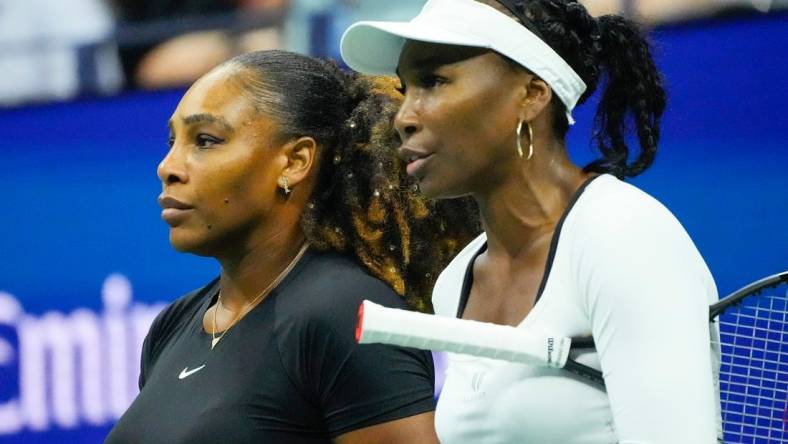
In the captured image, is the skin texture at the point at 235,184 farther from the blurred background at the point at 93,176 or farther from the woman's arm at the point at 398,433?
the blurred background at the point at 93,176

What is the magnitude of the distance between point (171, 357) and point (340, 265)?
0.29 m

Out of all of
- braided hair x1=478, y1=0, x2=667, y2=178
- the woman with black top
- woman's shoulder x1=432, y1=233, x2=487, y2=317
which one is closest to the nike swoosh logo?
the woman with black top

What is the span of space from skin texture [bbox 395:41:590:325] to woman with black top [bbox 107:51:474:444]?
1.10 ft

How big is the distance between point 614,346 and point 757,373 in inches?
26.8

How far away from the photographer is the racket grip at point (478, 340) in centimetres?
124

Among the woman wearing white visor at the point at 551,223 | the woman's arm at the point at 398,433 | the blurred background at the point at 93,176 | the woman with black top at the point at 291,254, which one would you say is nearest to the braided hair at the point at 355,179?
the woman with black top at the point at 291,254

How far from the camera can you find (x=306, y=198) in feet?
6.13

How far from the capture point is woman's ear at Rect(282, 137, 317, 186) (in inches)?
72.5

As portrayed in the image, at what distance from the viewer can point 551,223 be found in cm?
137

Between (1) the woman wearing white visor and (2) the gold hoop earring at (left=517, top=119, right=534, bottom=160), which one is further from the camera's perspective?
(2) the gold hoop earring at (left=517, top=119, right=534, bottom=160)

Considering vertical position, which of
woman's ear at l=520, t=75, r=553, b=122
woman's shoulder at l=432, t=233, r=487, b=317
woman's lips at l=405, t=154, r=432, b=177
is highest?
woman's ear at l=520, t=75, r=553, b=122

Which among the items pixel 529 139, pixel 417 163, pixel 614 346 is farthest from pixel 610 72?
pixel 614 346

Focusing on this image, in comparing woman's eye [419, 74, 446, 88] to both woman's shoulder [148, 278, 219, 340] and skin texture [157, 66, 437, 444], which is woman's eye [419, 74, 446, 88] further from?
woman's shoulder [148, 278, 219, 340]

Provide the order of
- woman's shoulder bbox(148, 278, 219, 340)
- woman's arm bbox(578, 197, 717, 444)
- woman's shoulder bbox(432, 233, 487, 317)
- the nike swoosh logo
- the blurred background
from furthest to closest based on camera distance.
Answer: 1. the blurred background
2. woman's shoulder bbox(148, 278, 219, 340)
3. the nike swoosh logo
4. woman's shoulder bbox(432, 233, 487, 317)
5. woman's arm bbox(578, 197, 717, 444)
